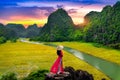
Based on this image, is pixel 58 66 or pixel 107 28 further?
pixel 107 28

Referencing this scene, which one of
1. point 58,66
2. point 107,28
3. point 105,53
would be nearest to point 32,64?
point 105,53

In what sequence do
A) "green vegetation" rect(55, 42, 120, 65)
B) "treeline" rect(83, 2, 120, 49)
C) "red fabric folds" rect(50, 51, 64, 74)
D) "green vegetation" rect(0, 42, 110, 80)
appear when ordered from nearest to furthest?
"red fabric folds" rect(50, 51, 64, 74) < "green vegetation" rect(0, 42, 110, 80) < "green vegetation" rect(55, 42, 120, 65) < "treeline" rect(83, 2, 120, 49)

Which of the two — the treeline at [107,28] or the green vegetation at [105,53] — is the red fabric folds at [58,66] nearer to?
the green vegetation at [105,53]

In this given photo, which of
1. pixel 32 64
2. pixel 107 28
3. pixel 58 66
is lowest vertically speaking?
pixel 32 64

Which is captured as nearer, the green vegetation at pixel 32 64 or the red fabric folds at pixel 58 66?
the red fabric folds at pixel 58 66

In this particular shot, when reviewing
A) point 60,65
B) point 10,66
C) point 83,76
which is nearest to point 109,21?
point 10,66

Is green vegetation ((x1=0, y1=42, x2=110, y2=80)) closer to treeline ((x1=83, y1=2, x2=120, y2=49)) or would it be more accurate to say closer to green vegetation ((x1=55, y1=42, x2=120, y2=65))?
green vegetation ((x1=55, y1=42, x2=120, y2=65))

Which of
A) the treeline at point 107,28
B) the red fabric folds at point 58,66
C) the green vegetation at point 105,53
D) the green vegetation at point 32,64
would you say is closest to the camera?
the red fabric folds at point 58,66

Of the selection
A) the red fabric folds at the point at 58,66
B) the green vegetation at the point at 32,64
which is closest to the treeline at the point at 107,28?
the green vegetation at the point at 32,64

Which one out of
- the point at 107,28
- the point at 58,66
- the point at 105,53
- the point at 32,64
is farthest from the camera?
the point at 107,28

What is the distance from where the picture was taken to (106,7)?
136625mm

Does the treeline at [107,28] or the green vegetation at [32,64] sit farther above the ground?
the treeline at [107,28]

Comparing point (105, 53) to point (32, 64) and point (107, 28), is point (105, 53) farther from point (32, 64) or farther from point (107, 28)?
point (107, 28)

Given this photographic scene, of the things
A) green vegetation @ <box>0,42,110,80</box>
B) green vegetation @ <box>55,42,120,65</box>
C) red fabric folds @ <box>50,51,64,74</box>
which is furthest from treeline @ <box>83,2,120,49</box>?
red fabric folds @ <box>50,51,64,74</box>
